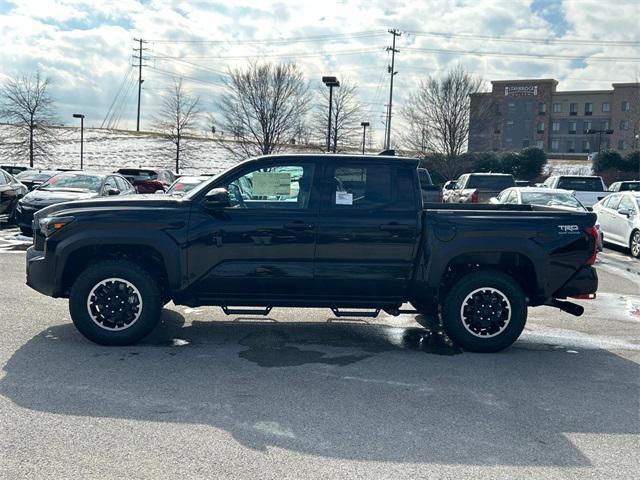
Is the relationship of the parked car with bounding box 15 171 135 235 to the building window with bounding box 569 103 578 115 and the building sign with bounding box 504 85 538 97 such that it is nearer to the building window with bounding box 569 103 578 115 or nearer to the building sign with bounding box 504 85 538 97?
the building sign with bounding box 504 85 538 97

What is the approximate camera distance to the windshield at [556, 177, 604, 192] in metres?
21.6

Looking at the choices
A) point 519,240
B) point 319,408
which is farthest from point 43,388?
point 519,240

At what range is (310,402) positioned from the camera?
5008 mm

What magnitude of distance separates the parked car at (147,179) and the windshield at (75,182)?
23.4 feet

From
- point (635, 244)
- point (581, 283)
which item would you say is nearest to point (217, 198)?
point (581, 283)

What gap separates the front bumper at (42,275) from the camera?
6434mm

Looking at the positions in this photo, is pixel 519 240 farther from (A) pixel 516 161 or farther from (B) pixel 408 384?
(A) pixel 516 161

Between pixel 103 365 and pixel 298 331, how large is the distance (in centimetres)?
Answer: 224

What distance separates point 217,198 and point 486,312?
2864 mm

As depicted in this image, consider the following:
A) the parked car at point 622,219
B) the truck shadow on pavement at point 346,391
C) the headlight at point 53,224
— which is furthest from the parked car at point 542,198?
the headlight at point 53,224

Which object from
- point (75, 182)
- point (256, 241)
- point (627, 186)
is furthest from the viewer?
point (627, 186)

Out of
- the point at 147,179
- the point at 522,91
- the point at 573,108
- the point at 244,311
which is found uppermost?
the point at 522,91

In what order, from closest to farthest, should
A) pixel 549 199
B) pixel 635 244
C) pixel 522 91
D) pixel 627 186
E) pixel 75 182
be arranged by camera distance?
pixel 635 244 < pixel 549 199 < pixel 75 182 < pixel 627 186 < pixel 522 91

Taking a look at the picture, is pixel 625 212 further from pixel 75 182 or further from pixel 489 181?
pixel 75 182
